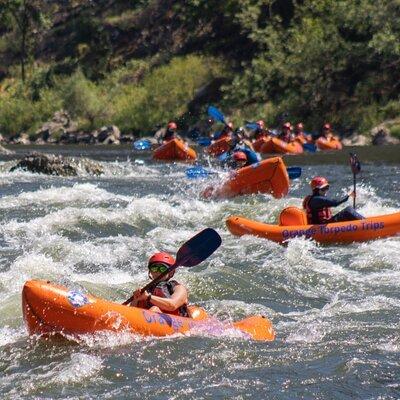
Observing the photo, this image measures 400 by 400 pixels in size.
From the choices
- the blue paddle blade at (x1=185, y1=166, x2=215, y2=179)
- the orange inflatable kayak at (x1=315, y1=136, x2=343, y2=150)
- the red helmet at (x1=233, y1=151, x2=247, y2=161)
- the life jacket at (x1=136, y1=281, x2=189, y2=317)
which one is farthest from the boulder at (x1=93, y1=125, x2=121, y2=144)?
the life jacket at (x1=136, y1=281, x2=189, y2=317)

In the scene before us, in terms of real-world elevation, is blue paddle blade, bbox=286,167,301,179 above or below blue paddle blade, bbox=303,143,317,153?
above

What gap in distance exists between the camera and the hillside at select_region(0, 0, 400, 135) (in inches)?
1371

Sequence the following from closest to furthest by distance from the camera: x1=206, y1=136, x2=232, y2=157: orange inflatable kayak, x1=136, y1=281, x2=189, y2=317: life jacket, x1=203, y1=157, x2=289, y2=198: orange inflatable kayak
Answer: x1=136, y1=281, x2=189, y2=317: life jacket, x1=203, y1=157, x2=289, y2=198: orange inflatable kayak, x1=206, y1=136, x2=232, y2=157: orange inflatable kayak

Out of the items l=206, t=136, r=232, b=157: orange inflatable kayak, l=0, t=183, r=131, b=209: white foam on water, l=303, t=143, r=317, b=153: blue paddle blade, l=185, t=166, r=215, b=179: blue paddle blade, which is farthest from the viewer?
l=303, t=143, r=317, b=153: blue paddle blade

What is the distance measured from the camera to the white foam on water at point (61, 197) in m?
15.6

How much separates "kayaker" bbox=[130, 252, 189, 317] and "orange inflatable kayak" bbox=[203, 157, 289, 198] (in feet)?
27.3

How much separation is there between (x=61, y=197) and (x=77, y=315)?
9.06 meters

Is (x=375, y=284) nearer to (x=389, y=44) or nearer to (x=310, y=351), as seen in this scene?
(x=310, y=351)

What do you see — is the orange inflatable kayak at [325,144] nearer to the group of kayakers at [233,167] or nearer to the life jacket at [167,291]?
the group of kayakers at [233,167]

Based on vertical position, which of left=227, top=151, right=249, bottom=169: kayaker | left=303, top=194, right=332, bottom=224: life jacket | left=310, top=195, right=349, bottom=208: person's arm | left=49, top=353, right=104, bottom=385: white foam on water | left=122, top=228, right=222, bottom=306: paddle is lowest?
left=227, top=151, right=249, bottom=169: kayaker

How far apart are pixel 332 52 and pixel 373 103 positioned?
2930mm

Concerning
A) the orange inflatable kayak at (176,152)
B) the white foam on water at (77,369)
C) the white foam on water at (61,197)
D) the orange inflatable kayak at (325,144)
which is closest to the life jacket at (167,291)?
the white foam on water at (77,369)

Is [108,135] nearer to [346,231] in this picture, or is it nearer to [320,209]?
[320,209]

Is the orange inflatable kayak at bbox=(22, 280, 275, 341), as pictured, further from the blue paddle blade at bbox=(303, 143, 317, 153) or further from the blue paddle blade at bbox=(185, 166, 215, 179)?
the blue paddle blade at bbox=(303, 143, 317, 153)
